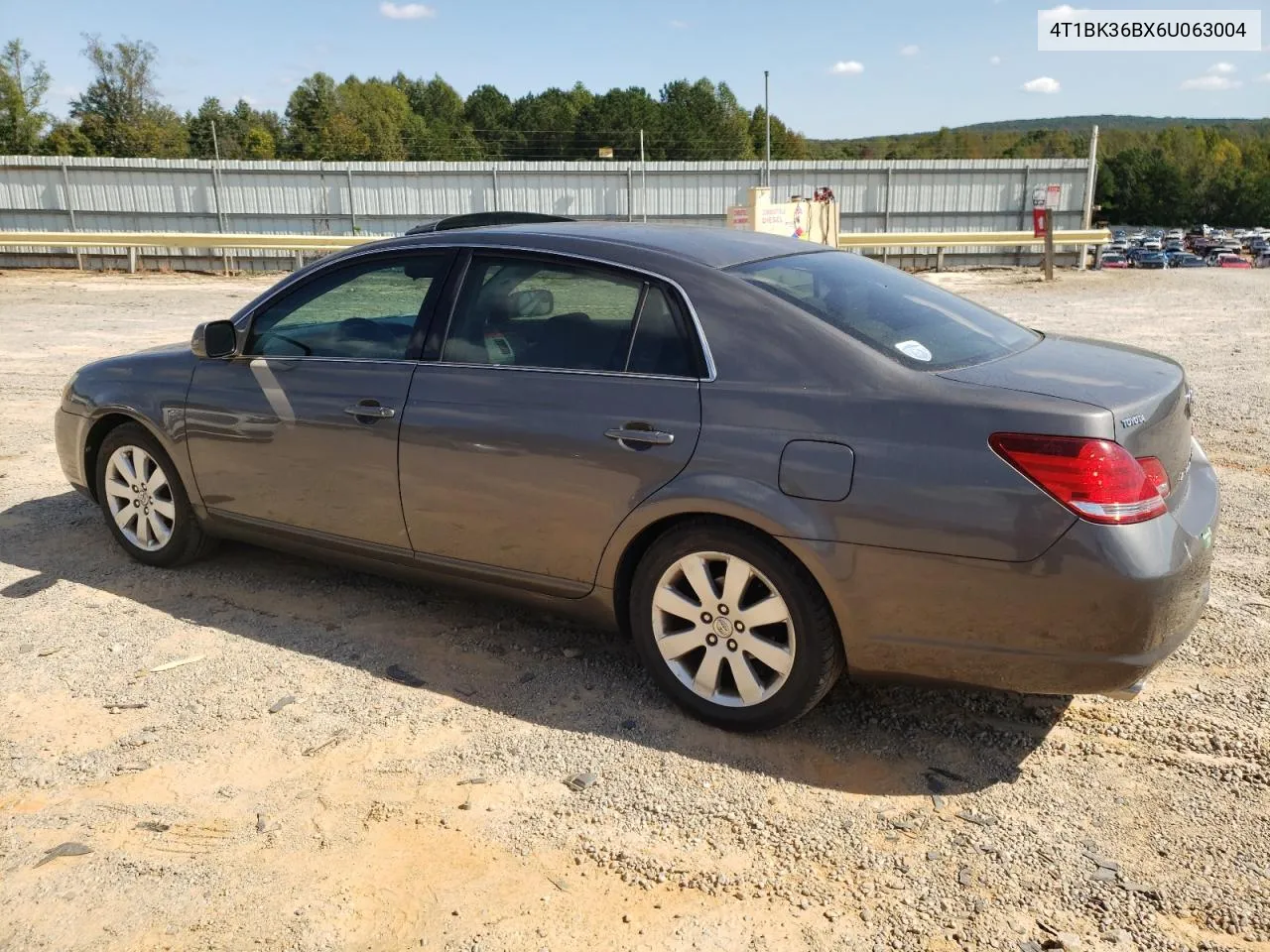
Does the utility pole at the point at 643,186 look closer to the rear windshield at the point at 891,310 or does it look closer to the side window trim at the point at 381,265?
the side window trim at the point at 381,265

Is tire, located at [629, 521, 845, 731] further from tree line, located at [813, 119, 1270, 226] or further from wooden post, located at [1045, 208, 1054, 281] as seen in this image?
tree line, located at [813, 119, 1270, 226]

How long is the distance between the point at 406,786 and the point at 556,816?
0.51m

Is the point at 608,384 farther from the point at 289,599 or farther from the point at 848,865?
the point at 289,599

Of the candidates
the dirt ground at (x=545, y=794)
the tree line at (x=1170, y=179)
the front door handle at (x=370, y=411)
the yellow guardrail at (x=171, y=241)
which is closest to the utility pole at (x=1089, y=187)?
the yellow guardrail at (x=171, y=241)

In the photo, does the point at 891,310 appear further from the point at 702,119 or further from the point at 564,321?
the point at 702,119

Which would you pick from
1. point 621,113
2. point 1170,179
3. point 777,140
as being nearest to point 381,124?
point 621,113

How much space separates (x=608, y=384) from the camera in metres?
3.54

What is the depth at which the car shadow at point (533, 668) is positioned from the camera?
3291mm

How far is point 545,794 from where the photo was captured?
123 inches

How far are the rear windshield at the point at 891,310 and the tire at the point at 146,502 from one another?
2994mm

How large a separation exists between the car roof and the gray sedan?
18 millimetres

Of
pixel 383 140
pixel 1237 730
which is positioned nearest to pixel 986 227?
pixel 1237 730

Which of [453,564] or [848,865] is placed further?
[453,564]

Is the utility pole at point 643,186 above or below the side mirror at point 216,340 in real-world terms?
above
